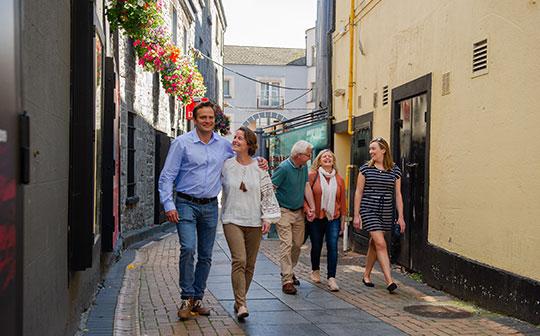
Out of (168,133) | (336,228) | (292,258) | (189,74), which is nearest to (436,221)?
(336,228)

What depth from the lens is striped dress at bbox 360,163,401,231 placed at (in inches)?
302

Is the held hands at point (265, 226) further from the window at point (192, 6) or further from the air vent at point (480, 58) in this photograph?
the window at point (192, 6)

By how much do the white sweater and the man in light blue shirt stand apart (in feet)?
0.30

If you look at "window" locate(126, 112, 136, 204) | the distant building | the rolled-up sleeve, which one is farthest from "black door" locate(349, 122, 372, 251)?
the distant building

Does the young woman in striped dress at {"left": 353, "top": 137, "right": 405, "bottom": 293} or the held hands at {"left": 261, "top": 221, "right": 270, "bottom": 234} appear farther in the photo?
the young woman in striped dress at {"left": 353, "top": 137, "right": 405, "bottom": 293}

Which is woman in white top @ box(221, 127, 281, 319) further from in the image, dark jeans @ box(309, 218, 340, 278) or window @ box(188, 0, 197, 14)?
window @ box(188, 0, 197, 14)

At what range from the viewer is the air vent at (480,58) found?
6.72 metres

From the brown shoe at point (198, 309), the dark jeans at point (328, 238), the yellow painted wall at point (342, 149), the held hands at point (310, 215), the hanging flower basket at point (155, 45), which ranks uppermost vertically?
the hanging flower basket at point (155, 45)

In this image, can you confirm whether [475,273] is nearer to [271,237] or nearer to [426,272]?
[426,272]

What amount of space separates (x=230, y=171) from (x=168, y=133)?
11.2 meters

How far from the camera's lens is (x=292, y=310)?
641 cm

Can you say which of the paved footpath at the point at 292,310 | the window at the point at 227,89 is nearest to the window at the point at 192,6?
the paved footpath at the point at 292,310

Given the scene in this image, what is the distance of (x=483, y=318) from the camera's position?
6.09 m

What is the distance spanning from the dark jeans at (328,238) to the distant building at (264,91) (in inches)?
1460
